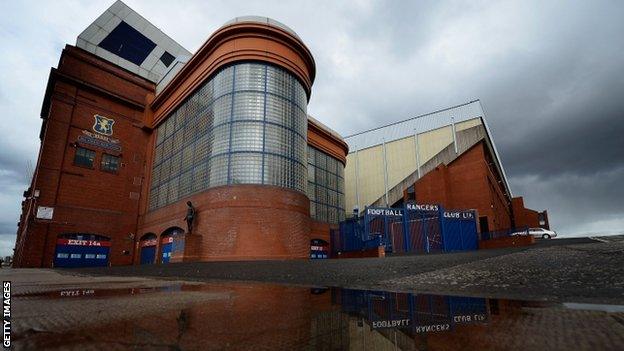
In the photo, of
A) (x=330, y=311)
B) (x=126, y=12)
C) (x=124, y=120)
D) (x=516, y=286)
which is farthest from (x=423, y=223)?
(x=126, y=12)

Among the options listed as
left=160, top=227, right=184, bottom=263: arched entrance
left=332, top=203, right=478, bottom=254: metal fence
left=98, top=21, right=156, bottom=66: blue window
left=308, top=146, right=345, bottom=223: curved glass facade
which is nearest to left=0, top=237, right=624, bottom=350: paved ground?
left=332, top=203, right=478, bottom=254: metal fence

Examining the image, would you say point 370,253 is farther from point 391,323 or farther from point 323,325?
point 323,325

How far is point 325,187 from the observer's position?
97.6 ft

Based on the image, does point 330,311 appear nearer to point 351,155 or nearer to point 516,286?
point 516,286

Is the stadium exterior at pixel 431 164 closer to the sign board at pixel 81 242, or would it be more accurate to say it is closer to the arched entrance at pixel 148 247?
the arched entrance at pixel 148 247

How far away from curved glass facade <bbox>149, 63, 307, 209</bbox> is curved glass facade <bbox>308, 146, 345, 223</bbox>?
29.7ft

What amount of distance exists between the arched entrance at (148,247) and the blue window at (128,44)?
15556 mm

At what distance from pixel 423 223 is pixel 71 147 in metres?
25.4

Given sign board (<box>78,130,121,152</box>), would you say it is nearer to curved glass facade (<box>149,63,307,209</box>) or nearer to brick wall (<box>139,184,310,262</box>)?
curved glass facade (<box>149,63,307,209</box>)

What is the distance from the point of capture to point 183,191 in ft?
65.9

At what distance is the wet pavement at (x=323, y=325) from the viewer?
45.6 inches

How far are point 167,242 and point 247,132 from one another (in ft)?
30.8

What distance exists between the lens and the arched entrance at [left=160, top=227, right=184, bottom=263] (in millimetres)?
19784

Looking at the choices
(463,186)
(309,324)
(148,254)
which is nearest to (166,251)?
(148,254)
